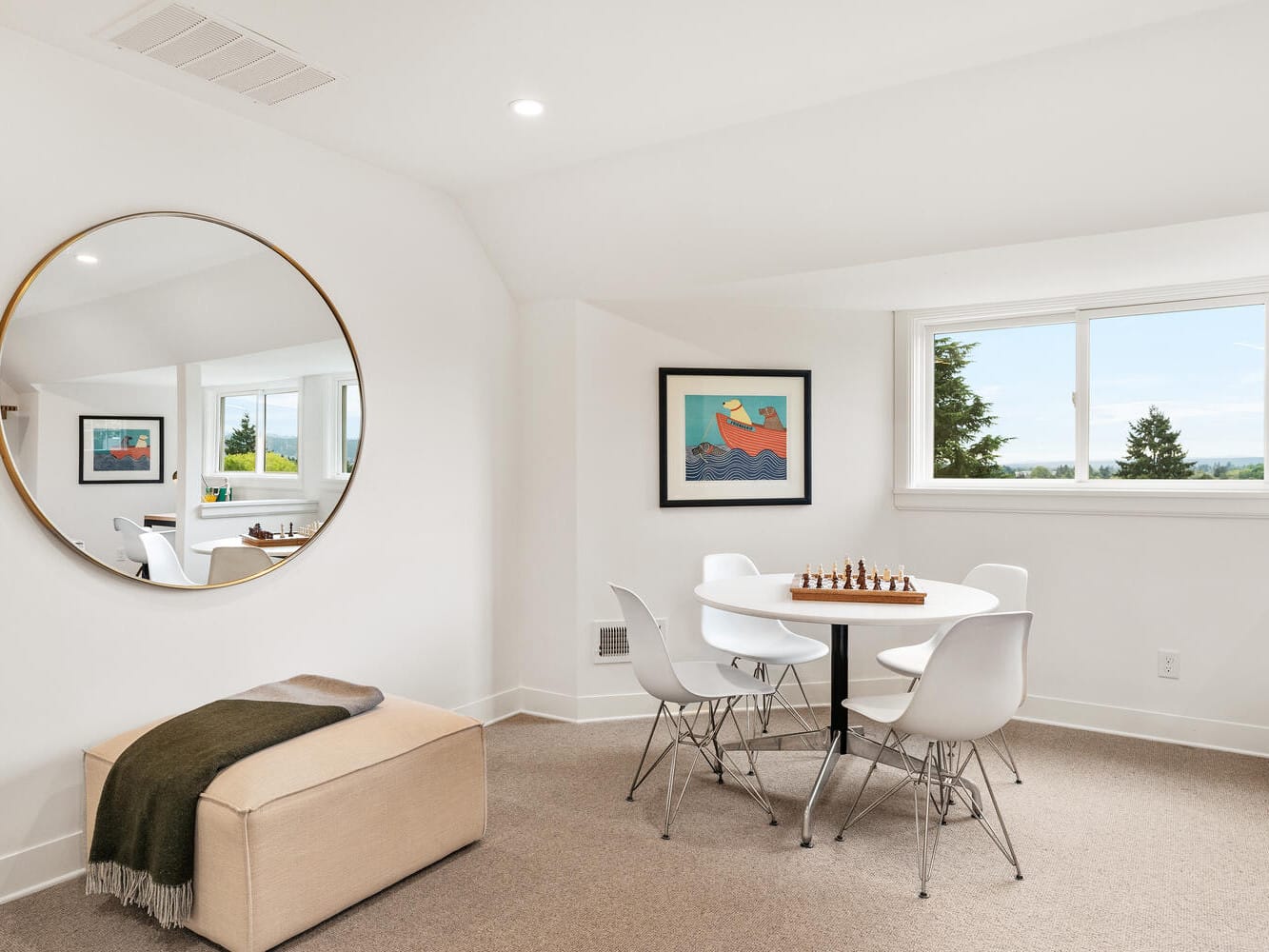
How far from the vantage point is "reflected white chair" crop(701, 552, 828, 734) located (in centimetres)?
351

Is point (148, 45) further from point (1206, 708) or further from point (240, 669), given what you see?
point (1206, 708)

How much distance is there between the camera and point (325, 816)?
2291 millimetres

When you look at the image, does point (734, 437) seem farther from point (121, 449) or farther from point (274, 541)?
point (121, 449)

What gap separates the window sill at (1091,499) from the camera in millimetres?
3748

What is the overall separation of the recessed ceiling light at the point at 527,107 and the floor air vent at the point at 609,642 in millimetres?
2342

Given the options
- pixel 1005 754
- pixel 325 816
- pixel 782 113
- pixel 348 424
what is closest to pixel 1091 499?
pixel 1005 754

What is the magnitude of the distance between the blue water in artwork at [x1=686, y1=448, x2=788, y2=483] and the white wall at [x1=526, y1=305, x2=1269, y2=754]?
0.18 m

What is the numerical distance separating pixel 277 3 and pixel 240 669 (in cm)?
214

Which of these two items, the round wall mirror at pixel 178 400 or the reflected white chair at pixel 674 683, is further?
the reflected white chair at pixel 674 683

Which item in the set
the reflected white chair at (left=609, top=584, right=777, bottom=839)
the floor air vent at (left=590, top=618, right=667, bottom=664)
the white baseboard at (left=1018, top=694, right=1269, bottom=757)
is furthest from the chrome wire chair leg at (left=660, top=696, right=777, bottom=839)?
the white baseboard at (left=1018, top=694, right=1269, bottom=757)

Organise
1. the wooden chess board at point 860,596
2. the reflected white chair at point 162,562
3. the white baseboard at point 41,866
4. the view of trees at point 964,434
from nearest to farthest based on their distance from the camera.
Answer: the white baseboard at point 41,866 < the reflected white chair at point 162,562 < the wooden chess board at point 860,596 < the view of trees at point 964,434

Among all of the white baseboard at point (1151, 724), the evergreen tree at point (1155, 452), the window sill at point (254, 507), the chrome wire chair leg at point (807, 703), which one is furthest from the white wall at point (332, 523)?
the evergreen tree at point (1155, 452)

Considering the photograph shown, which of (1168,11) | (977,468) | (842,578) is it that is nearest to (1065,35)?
(1168,11)

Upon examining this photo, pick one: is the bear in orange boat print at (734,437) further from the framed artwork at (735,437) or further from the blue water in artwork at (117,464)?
the blue water in artwork at (117,464)
